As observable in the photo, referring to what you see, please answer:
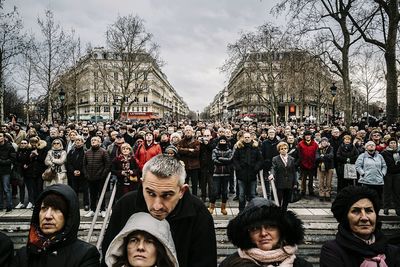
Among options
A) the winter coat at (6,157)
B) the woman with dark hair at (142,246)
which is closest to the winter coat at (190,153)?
the winter coat at (6,157)

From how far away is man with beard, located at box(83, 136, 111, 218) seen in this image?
813cm

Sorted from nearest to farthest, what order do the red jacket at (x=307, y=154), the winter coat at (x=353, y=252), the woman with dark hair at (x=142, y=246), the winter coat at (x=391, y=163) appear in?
1. the woman with dark hair at (x=142, y=246)
2. the winter coat at (x=353, y=252)
3. the winter coat at (x=391, y=163)
4. the red jacket at (x=307, y=154)

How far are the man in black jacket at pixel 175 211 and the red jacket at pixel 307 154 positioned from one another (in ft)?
26.3

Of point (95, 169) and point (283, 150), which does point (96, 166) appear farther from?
point (283, 150)

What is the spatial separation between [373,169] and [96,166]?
6.68 metres

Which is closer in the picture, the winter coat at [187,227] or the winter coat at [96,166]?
the winter coat at [187,227]

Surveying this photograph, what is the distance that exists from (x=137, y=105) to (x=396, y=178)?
96704 millimetres

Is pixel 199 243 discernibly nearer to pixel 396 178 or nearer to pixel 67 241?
pixel 67 241

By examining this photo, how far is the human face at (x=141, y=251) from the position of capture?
1870 mm

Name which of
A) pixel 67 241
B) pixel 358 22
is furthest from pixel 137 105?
pixel 67 241

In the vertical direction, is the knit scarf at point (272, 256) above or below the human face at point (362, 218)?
below

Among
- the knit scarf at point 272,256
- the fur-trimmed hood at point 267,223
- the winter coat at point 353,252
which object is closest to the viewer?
the knit scarf at point 272,256

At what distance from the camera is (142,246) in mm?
1869

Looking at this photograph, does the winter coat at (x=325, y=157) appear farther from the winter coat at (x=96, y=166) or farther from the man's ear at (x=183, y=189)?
the man's ear at (x=183, y=189)
